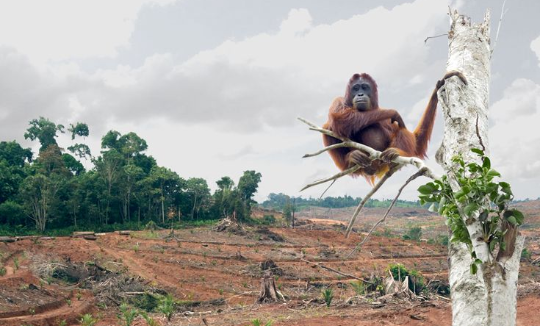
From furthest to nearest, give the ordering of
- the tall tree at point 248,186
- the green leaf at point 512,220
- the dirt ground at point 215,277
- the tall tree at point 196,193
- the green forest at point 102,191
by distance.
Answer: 1. the tall tree at point 248,186
2. the tall tree at point 196,193
3. the green forest at point 102,191
4. the dirt ground at point 215,277
5. the green leaf at point 512,220

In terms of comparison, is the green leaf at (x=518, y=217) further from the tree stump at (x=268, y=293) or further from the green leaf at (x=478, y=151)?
the tree stump at (x=268, y=293)

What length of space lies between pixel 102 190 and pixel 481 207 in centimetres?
3536

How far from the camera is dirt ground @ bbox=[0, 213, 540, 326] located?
1047cm

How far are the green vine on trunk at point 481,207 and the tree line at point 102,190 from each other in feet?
107

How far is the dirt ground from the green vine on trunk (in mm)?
5475

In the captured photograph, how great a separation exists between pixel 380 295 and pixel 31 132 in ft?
139

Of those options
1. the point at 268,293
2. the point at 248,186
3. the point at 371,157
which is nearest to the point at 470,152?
the point at 371,157

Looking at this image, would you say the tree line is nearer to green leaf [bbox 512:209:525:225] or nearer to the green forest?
the green forest

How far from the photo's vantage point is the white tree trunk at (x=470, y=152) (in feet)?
5.32


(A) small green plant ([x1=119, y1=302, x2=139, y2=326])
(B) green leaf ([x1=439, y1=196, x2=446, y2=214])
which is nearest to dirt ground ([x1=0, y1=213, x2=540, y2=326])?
(A) small green plant ([x1=119, y1=302, x2=139, y2=326])

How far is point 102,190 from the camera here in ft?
112

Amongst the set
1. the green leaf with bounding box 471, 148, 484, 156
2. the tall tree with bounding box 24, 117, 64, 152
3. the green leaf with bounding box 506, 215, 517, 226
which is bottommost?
the green leaf with bounding box 506, 215, 517, 226

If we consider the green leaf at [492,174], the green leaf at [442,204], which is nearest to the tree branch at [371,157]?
the green leaf at [442,204]

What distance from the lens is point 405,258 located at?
24984mm
